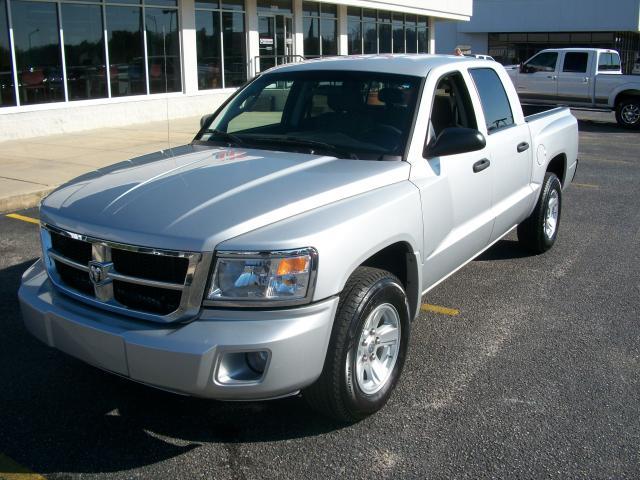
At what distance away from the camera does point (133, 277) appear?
3.28 meters

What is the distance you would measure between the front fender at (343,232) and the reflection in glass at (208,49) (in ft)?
54.5

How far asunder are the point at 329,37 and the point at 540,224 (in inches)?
797

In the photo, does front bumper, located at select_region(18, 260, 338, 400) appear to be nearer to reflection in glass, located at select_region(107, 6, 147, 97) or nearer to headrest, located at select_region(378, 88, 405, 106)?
headrest, located at select_region(378, 88, 405, 106)

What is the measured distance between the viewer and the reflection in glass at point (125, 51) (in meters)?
16.7

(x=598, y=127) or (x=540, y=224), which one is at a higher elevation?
(x=540, y=224)

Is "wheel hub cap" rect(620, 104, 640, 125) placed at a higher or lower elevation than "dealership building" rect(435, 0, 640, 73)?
lower

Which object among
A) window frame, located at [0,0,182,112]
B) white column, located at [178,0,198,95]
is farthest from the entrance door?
window frame, located at [0,0,182,112]

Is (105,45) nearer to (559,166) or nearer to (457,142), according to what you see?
(559,166)

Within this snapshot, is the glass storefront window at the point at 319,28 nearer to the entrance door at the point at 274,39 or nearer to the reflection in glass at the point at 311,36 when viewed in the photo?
the reflection in glass at the point at 311,36

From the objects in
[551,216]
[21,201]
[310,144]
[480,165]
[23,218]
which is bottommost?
[23,218]

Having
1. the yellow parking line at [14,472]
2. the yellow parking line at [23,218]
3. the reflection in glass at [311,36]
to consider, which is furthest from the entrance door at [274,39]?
the yellow parking line at [14,472]

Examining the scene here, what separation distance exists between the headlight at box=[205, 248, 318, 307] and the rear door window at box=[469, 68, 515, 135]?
2666 millimetres

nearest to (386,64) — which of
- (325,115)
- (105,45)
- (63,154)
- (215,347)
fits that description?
(325,115)

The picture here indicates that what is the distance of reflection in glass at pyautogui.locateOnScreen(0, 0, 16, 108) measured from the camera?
46.2 feet
